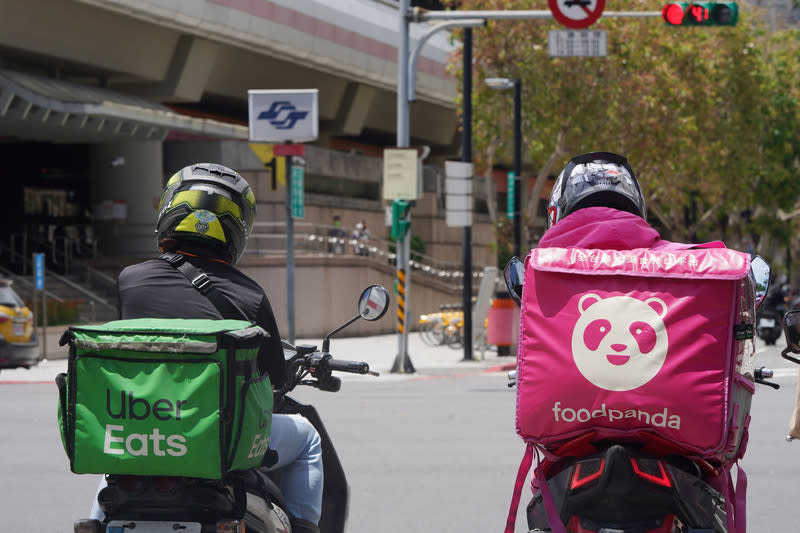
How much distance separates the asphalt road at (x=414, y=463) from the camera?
310 inches

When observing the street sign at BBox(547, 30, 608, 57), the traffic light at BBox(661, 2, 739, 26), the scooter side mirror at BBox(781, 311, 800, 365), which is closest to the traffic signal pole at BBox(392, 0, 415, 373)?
the street sign at BBox(547, 30, 608, 57)

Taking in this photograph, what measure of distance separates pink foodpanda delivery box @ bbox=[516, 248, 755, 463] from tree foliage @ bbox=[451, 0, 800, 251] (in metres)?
29.5

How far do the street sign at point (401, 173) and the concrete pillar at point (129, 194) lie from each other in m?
14.9

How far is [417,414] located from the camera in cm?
1404

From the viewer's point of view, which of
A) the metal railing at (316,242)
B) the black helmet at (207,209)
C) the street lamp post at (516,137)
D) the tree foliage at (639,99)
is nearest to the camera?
the black helmet at (207,209)

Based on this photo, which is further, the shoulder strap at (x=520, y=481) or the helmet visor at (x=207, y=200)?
the helmet visor at (x=207, y=200)

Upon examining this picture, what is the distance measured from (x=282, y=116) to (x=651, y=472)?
19.5m

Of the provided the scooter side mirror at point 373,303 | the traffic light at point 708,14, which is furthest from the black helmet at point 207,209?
the traffic light at point 708,14

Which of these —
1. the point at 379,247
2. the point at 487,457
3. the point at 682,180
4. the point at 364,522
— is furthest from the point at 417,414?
the point at 682,180

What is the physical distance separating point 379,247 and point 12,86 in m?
16.1

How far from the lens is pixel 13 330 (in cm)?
1983

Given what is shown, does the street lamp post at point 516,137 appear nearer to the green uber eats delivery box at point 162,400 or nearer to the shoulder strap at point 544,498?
the shoulder strap at point 544,498

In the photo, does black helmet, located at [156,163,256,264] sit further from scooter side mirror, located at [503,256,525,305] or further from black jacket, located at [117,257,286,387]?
scooter side mirror, located at [503,256,525,305]

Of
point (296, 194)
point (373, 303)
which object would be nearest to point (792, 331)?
point (373, 303)
